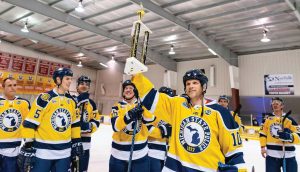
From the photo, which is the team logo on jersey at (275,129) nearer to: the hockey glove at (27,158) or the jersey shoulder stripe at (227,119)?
the jersey shoulder stripe at (227,119)

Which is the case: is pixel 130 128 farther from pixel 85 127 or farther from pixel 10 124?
pixel 10 124

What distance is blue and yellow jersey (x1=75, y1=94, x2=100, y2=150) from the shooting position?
3990 millimetres

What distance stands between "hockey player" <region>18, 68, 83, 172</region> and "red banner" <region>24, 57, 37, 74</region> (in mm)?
18453

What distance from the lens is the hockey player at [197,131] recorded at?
197cm

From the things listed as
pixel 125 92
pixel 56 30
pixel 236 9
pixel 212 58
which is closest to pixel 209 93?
pixel 212 58

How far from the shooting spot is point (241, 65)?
15.5 m

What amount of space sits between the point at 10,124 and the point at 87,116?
1.21 m

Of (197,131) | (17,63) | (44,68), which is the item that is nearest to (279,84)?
(197,131)

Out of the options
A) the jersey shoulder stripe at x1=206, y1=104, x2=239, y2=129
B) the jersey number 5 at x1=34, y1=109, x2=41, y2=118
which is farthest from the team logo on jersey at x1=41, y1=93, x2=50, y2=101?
the jersey shoulder stripe at x1=206, y1=104, x2=239, y2=129

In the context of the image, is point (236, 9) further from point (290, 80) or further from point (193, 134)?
point (193, 134)

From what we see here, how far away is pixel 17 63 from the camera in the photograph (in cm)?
1902

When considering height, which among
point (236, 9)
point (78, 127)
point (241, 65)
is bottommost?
point (78, 127)

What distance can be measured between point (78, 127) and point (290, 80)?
13626 millimetres

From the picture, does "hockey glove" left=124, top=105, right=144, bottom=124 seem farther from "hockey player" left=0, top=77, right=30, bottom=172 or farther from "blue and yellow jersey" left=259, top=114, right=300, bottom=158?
"blue and yellow jersey" left=259, top=114, right=300, bottom=158
